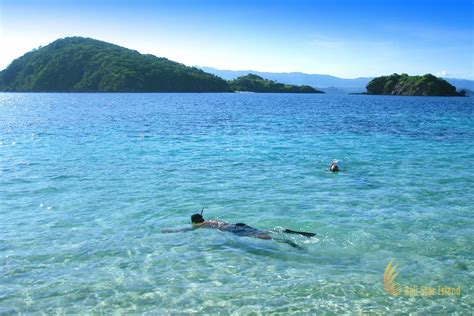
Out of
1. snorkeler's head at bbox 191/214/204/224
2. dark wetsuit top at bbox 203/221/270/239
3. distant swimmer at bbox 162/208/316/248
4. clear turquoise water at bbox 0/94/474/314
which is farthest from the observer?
snorkeler's head at bbox 191/214/204/224

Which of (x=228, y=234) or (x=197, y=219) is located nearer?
(x=228, y=234)

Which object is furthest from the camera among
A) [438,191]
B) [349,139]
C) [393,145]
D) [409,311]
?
[349,139]

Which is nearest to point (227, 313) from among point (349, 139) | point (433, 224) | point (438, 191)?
point (433, 224)

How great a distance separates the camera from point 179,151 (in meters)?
35.7

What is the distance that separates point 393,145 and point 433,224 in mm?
24733

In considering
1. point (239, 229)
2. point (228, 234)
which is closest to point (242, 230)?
point (239, 229)

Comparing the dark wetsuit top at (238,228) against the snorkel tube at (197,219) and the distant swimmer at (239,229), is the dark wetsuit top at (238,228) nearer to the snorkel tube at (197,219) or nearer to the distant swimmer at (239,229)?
the distant swimmer at (239,229)

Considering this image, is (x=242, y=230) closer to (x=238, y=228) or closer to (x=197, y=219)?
(x=238, y=228)

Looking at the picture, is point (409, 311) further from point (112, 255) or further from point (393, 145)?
point (393, 145)

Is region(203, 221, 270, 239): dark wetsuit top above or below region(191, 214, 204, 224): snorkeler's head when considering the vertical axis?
below

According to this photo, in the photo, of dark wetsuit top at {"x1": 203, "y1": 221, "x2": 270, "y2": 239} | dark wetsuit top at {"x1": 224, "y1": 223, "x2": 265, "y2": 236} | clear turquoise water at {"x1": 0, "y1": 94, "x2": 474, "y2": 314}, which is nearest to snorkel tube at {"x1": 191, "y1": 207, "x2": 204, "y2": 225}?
dark wetsuit top at {"x1": 203, "y1": 221, "x2": 270, "y2": 239}

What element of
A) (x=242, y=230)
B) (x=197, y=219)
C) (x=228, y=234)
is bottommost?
(x=228, y=234)

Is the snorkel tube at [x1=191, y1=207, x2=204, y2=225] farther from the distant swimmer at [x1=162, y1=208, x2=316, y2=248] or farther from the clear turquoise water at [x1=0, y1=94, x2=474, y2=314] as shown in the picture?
the clear turquoise water at [x1=0, y1=94, x2=474, y2=314]

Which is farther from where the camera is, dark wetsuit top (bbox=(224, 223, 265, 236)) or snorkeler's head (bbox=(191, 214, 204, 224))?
snorkeler's head (bbox=(191, 214, 204, 224))
